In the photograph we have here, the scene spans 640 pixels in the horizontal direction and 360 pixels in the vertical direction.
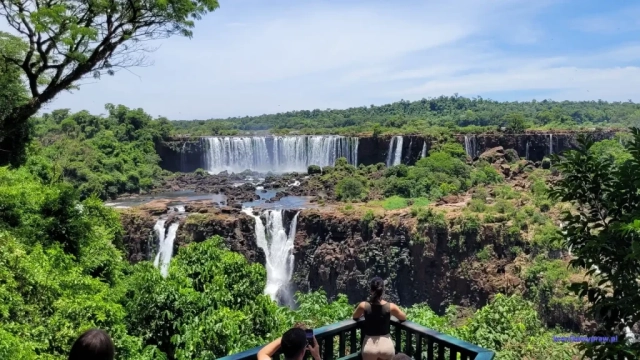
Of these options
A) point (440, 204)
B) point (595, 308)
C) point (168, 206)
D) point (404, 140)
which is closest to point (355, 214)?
point (440, 204)

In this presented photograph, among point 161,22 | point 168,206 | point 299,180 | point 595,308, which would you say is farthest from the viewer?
point 299,180

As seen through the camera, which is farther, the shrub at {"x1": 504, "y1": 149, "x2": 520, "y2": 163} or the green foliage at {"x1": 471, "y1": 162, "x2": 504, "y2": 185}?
the shrub at {"x1": 504, "y1": 149, "x2": 520, "y2": 163}

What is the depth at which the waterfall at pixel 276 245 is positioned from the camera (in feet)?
89.0

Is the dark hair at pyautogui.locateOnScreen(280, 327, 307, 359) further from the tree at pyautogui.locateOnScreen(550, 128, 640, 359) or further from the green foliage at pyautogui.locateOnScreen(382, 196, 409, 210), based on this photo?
the green foliage at pyautogui.locateOnScreen(382, 196, 409, 210)

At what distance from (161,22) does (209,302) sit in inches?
270

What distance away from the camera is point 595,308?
329cm

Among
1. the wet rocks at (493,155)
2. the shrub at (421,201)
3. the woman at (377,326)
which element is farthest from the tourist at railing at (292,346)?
the wet rocks at (493,155)

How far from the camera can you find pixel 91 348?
215 cm

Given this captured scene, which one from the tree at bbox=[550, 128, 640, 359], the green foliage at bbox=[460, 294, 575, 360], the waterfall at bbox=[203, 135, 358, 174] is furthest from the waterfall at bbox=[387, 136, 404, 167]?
the tree at bbox=[550, 128, 640, 359]

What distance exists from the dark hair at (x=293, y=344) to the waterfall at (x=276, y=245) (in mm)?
24653

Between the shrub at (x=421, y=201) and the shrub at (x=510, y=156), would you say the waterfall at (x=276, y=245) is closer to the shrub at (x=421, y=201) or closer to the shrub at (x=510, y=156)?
the shrub at (x=421, y=201)

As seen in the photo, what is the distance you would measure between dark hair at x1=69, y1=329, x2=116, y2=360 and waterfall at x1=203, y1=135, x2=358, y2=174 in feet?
Answer: 139

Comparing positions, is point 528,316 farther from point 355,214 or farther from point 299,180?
point 299,180

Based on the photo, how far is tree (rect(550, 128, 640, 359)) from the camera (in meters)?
3.08
